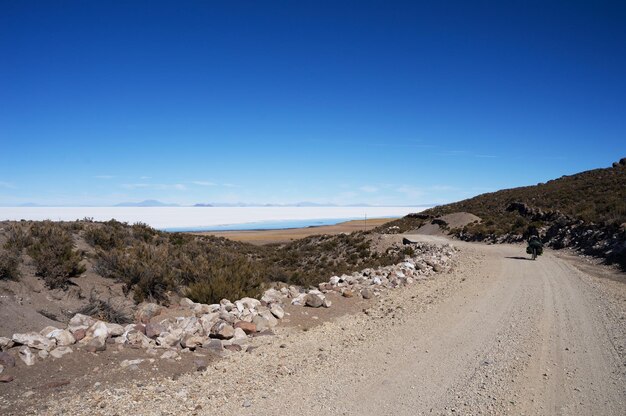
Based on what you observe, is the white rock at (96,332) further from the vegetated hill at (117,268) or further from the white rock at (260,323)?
the vegetated hill at (117,268)

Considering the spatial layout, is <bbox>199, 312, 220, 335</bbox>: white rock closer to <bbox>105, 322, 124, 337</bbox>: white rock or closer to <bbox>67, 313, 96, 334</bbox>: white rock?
<bbox>105, 322, 124, 337</bbox>: white rock

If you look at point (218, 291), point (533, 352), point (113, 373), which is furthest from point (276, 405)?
point (218, 291)

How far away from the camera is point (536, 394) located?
4.86 m

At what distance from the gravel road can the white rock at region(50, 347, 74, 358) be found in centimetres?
114

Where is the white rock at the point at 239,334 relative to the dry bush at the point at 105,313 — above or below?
below

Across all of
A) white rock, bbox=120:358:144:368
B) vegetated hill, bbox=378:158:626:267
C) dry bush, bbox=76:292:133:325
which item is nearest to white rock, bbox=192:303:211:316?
dry bush, bbox=76:292:133:325

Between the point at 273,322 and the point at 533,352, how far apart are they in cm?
500

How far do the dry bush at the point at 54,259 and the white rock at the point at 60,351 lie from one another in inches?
146

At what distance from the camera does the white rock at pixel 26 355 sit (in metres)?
5.27

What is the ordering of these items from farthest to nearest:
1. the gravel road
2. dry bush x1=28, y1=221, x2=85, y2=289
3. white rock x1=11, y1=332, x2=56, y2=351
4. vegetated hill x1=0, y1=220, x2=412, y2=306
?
1. vegetated hill x1=0, y1=220, x2=412, y2=306
2. dry bush x1=28, y1=221, x2=85, y2=289
3. white rock x1=11, y1=332, x2=56, y2=351
4. the gravel road

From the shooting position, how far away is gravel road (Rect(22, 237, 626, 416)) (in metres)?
4.60

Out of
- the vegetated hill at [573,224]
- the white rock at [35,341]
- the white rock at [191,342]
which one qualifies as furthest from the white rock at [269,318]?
the vegetated hill at [573,224]

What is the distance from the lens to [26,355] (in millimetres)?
5312

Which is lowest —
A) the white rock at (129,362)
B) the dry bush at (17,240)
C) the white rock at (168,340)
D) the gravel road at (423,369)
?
the gravel road at (423,369)
